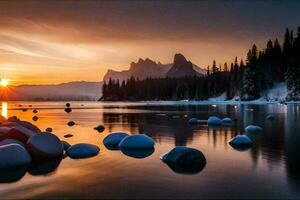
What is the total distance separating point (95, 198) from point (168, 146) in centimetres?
1148

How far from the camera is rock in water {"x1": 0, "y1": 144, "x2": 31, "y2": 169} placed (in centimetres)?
1504

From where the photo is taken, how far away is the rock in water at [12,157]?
49.3 feet

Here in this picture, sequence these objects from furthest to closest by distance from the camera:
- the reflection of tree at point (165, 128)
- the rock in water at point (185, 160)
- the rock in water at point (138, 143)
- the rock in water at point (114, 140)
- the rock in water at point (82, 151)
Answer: the reflection of tree at point (165, 128), the rock in water at point (114, 140), the rock in water at point (138, 143), the rock in water at point (82, 151), the rock in water at point (185, 160)

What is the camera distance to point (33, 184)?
40.5 ft

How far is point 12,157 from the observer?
15.3 metres

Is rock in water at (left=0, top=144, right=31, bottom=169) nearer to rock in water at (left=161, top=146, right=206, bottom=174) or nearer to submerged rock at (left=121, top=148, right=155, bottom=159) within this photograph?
submerged rock at (left=121, top=148, right=155, bottom=159)

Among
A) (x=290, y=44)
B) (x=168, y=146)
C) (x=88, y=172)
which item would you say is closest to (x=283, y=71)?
(x=290, y=44)

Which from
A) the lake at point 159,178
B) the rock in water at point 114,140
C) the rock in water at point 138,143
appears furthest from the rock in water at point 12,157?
the rock in water at point 114,140

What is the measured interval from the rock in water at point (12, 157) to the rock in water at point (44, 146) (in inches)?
50.8

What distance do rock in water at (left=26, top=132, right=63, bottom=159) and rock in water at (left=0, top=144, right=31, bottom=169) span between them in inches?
50.8

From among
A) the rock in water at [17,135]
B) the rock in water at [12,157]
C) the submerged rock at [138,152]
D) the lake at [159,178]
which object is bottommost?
the lake at [159,178]

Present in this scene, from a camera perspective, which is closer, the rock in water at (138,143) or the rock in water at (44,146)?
the rock in water at (44,146)

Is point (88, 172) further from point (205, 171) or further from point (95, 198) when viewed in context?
point (205, 171)

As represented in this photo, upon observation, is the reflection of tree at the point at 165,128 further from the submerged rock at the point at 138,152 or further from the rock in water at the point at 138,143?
the submerged rock at the point at 138,152
